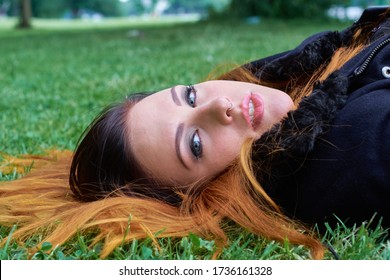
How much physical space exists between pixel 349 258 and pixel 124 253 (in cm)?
79

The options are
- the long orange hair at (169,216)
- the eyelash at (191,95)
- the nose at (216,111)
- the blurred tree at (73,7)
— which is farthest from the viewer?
the blurred tree at (73,7)

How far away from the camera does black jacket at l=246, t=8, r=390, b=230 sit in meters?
2.14

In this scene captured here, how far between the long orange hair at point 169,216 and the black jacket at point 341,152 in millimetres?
95

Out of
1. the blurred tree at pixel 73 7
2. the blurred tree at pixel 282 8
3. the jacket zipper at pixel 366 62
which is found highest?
the jacket zipper at pixel 366 62

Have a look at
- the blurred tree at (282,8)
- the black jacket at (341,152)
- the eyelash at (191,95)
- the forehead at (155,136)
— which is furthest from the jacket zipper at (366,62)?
the blurred tree at (282,8)

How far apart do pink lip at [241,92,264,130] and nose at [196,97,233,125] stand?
0.09m

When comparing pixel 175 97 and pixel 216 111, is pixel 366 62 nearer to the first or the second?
pixel 216 111

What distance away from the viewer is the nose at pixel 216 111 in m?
2.34

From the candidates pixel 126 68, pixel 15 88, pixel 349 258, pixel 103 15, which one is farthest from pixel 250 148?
pixel 103 15

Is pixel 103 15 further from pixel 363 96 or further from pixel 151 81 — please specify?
pixel 363 96

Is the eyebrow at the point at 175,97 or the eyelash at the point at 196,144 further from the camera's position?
the eyebrow at the point at 175,97

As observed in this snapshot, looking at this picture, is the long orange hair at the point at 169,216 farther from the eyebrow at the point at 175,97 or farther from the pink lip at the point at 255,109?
the eyebrow at the point at 175,97

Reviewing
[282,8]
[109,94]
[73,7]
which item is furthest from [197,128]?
[73,7]

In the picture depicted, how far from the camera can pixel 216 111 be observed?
234 cm
